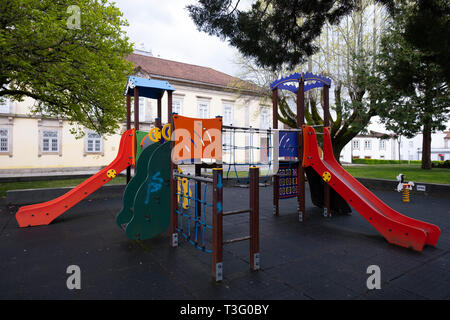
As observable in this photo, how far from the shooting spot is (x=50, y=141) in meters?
19.7

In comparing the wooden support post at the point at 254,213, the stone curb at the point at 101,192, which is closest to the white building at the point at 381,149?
the stone curb at the point at 101,192

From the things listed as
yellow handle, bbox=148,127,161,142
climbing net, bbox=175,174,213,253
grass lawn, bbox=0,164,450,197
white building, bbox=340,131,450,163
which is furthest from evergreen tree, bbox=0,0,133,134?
white building, bbox=340,131,450,163

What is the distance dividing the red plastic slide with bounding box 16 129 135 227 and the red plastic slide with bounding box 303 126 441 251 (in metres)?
3.79

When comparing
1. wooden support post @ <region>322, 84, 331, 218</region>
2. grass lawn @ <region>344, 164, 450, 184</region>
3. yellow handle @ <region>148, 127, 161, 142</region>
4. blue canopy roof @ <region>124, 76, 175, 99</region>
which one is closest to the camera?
yellow handle @ <region>148, 127, 161, 142</region>

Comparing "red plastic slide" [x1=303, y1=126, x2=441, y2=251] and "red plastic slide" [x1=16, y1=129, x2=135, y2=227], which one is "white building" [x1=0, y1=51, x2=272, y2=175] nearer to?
"red plastic slide" [x1=16, y1=129, x2=135, y2=227]

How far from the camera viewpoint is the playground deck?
2635 mm

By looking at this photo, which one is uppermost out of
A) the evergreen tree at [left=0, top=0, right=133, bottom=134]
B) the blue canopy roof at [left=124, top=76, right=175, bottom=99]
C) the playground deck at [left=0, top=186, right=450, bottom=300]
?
the evergreen tree at [left=0, top=0, right=133, bottom=134]

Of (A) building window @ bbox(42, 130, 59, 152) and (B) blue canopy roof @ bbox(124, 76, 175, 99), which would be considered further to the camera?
(A) building window @ bbox(42, 130, 59, 152)

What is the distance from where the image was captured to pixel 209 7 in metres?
5.31

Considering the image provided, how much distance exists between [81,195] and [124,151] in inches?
50.4

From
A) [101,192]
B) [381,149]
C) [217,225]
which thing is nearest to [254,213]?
[217,225]

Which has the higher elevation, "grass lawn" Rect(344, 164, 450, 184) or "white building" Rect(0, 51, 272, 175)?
"white building" Rect(0, 51, 272, 175)

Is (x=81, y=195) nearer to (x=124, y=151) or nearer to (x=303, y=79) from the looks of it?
(x=124, y=151)
